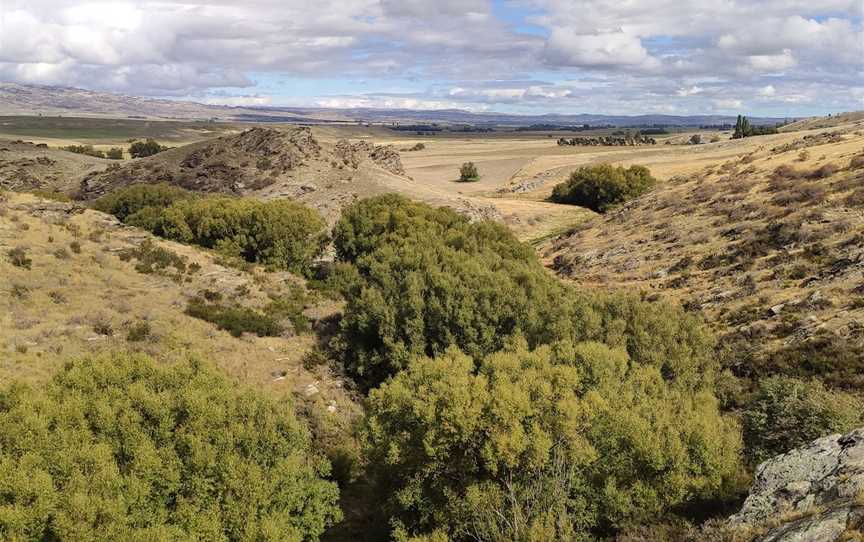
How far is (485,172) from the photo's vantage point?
364 feet

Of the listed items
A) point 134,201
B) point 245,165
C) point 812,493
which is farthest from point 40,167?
point 812,493

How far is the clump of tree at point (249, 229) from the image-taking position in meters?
35.2

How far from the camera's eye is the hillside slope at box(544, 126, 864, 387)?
819 inches

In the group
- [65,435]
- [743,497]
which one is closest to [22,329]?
[65,435]

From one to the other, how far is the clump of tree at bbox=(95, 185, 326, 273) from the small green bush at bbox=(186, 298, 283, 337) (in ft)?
31.1

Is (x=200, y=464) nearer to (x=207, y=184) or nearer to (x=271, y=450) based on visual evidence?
(x=271, y=450)

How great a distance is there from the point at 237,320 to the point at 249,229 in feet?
44.4

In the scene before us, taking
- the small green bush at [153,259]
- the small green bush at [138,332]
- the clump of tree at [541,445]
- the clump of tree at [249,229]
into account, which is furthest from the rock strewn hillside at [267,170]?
the clump of tree at [541,445]

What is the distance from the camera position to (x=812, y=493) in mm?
9391

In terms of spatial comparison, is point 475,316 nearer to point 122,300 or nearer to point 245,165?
point 122,300

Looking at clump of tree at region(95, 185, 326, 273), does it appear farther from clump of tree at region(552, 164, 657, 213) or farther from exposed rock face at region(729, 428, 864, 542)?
clump of tree at region(552, 164, 657, 213)

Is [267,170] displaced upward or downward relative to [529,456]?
upward

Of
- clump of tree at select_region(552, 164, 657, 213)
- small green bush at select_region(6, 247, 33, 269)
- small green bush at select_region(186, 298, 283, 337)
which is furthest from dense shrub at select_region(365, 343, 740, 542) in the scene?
clump of tree at select_region(552, 164, 657, 213)

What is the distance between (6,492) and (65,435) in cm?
145
